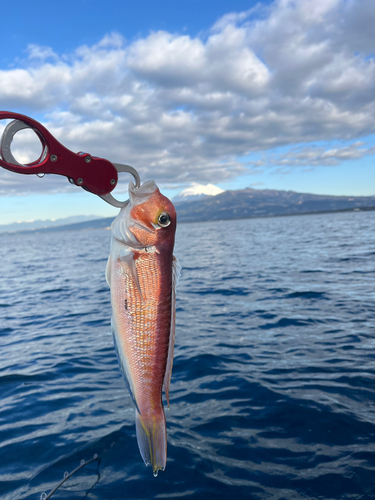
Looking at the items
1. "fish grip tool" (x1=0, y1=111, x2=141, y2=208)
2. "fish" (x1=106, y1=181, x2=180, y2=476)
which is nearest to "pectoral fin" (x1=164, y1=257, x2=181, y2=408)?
"fish" (x1=106, y1=181, x2=180, y2=476)

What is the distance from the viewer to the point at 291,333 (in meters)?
11.2

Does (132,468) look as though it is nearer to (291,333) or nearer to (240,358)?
(240,358)

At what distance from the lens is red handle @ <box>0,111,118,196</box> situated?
2209 mm

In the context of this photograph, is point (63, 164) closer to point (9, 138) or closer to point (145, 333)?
point (9, 138)

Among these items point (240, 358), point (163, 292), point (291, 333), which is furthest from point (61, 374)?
point (163, 292)

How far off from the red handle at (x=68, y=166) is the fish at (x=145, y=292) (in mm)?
239

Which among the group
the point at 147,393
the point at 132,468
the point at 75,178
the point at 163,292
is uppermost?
the point at 75,178

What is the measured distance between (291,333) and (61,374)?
283 inches

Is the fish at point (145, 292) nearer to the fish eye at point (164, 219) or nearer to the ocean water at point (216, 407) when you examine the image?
the fish eye at point (164, 219)

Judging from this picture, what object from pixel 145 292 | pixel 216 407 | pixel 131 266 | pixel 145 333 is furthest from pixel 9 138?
pixel 216 407

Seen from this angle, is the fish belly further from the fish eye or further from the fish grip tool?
the fish grip tool

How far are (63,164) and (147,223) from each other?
2.44 feet

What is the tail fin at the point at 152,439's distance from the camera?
2510 mm

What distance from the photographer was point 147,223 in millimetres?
2408
